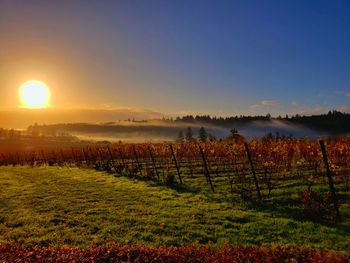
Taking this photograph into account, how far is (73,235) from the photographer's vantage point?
1577 cm

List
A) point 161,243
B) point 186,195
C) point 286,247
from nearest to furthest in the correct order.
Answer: point 286,247 < point 161,243 < point 186,195

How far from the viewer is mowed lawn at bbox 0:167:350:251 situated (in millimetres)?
14508

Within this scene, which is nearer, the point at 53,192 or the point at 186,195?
the point at 186,195

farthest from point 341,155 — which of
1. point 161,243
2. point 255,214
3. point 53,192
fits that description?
point 161,243

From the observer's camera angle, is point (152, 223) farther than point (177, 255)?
Yes

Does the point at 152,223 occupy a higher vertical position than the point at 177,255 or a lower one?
lower

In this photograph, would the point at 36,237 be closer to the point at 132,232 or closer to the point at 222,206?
the point at 132,232

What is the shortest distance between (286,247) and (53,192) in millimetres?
19764

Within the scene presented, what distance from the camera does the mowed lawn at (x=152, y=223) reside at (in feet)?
47.6

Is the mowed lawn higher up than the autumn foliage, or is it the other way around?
the autumn foliage

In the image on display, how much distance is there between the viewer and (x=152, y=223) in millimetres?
17234

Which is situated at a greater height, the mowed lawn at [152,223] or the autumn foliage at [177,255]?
the autumn foliage at [177,255]

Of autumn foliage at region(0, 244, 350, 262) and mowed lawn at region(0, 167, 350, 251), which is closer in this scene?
autumn foliage at region(0, 244, 350, 262)

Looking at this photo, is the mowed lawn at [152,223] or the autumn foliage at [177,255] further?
the mowed lawn at [152,223]
